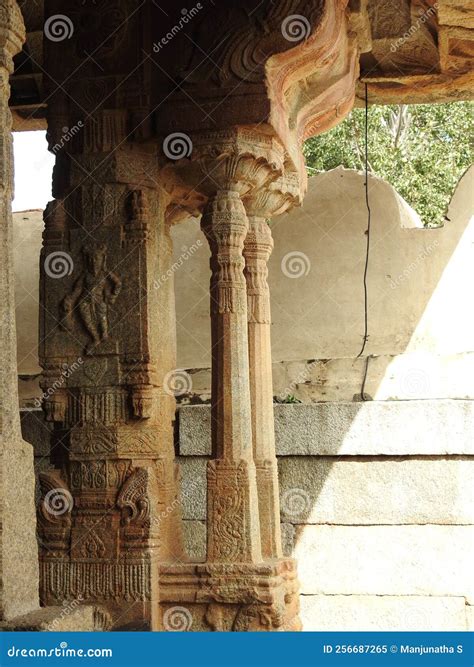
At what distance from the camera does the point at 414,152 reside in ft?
65.3

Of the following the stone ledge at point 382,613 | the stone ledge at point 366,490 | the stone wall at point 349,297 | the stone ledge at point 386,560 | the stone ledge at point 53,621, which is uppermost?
the stone wall at point 349,297

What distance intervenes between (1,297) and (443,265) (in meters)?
6.84

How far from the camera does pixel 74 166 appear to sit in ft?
26.2

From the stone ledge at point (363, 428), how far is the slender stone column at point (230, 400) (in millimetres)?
2229

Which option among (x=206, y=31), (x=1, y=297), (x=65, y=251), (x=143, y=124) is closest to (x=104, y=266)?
(x=65, y=251)

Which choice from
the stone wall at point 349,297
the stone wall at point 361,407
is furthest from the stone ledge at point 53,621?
the stone wall at point 349,297

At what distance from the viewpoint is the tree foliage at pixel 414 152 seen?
19.1 meters

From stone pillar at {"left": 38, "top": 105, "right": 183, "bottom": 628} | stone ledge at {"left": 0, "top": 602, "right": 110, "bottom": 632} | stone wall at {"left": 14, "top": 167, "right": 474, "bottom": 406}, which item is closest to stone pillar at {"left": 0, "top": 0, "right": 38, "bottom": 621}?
stone ledge at {"left": 0, "top": 602, "right": 110, "bottom": 632}

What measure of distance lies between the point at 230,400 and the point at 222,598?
1257 mm

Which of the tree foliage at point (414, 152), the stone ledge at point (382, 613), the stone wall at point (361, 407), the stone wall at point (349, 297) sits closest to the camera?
the stone ledge at point (382, 613)

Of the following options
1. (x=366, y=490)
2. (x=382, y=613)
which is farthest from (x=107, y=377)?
(x=382, y=613)

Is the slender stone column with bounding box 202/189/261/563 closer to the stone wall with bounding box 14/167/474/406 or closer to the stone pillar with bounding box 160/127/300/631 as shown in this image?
the stone pillar with bounding box 160/127/300/631

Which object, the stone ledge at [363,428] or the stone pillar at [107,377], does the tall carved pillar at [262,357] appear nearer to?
the stone pillar at [107,377]

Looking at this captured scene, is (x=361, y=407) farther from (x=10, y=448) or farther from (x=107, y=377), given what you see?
(x=10, y=448)
